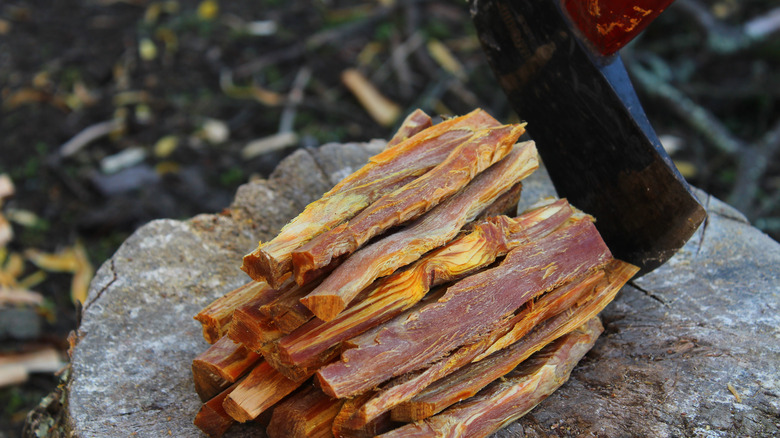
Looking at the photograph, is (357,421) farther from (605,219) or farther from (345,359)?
(605,219)

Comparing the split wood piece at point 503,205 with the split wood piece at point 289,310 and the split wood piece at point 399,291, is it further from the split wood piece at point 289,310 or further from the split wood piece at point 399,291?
the split wood piece at point 289,310

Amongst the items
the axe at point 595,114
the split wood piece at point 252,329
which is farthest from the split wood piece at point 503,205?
the split wood piece at point 252,329

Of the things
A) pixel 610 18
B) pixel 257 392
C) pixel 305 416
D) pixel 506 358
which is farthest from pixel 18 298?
pixel 610 18

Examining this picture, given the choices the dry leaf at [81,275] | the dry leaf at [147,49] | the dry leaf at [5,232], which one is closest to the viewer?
the dry leaf at [81,275]

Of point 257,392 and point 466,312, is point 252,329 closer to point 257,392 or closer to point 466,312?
point 257,392

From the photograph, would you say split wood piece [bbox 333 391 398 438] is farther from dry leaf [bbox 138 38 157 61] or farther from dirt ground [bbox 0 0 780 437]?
dry leaf [bbox 138 38 157 61]

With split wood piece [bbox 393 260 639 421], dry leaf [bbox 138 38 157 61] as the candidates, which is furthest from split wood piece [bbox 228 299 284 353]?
dry leaf [bbox 138 38 157 61]

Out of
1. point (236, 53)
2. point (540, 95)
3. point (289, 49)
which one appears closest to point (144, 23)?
point (236, 53)
